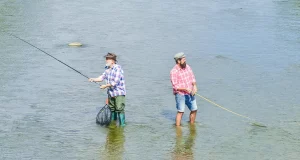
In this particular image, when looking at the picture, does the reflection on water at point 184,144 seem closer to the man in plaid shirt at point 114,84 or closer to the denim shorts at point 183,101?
the denim shorts at point 183,101

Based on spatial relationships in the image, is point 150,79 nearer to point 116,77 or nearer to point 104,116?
point 104,116

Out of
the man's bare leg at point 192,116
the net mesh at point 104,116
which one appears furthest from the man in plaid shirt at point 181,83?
the net mesh at point 104,116

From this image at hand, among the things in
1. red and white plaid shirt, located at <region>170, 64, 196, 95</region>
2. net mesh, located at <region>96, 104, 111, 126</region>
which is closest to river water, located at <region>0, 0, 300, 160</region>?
net mesh, located at <region>96, 104, 111, 126</region>

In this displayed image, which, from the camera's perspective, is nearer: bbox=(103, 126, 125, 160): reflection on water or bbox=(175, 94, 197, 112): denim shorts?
bbox=(103, 126, 125, 160): reflection on water

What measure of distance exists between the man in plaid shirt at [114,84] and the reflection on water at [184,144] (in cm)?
129

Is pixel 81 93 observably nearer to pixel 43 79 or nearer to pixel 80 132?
pixel 43 79

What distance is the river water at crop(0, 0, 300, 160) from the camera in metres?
13.9

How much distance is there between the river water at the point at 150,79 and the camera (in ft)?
45.5

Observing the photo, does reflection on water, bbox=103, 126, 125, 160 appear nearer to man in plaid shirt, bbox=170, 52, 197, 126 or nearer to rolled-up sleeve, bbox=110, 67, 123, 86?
rolled-up sleeve, bbox=110, 67, 123, 86

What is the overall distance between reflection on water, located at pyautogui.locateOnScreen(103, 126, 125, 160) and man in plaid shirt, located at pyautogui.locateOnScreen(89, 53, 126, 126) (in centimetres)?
32

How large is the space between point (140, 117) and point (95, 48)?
8.04m

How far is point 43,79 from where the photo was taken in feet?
62.1

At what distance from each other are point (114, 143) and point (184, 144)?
1364mm

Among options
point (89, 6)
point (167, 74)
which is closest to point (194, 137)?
point (167, 74)
